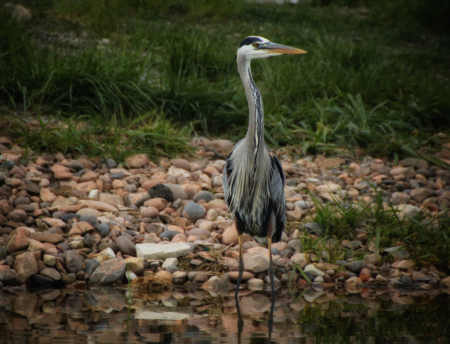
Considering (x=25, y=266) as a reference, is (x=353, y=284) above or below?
below

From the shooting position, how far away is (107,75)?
5.15 m

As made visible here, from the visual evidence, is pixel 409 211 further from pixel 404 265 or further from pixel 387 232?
pixel 404 265

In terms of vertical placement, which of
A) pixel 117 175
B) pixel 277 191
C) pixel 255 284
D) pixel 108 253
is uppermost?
pixel 277 191

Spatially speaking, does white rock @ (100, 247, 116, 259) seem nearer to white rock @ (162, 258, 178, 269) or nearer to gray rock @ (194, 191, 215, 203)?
white rock @ (162, 258, 178, 269)

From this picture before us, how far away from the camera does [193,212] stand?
152 inches

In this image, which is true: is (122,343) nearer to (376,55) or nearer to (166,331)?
(166,331)

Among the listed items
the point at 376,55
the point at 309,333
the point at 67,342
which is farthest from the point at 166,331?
the point at 376,55

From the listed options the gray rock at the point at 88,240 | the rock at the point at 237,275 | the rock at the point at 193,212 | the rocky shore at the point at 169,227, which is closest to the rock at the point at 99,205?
the rocky shore at the point at 169,227

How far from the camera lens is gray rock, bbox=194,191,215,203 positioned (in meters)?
4.12

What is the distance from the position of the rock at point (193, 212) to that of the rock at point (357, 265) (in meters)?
1.25

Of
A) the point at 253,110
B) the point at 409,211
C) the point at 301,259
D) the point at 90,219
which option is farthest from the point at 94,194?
the point at 409,211

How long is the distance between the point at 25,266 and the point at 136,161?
5.78ft

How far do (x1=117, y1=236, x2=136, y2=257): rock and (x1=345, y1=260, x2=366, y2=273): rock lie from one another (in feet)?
5.04

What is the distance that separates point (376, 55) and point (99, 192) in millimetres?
4734
